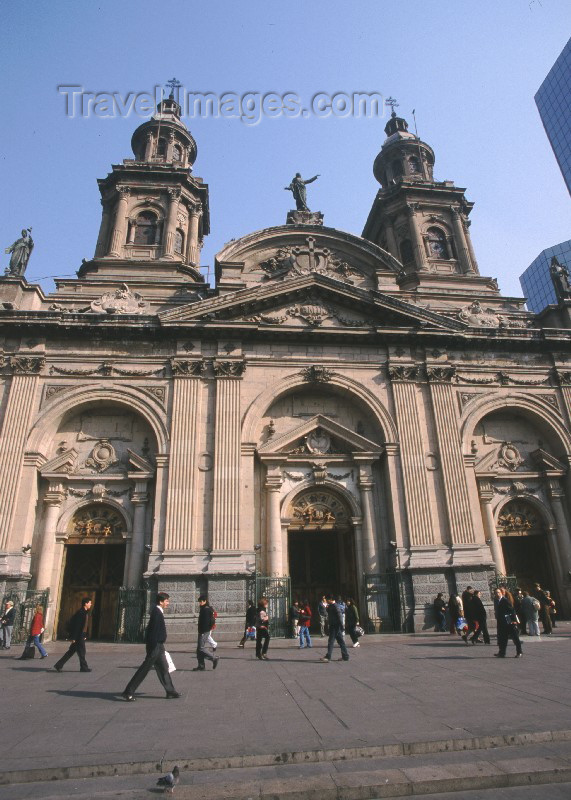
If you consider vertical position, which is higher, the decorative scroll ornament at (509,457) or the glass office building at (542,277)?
the glass office building at (542,277)

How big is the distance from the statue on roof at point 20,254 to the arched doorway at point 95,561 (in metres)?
12.6

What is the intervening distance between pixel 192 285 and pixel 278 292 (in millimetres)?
7167

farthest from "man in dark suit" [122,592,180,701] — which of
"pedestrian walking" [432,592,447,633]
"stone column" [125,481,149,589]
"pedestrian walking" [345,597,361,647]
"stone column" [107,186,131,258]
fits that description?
"stone column" [107,186,131,258]

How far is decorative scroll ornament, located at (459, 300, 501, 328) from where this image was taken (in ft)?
89.4

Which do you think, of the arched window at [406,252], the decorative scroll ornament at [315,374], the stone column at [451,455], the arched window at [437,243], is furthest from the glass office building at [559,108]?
the decorative scroll ornament at [315,374]

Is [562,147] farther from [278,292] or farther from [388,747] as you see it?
[388,747]

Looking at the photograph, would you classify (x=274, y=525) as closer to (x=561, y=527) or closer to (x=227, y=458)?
(x=227, y=458)

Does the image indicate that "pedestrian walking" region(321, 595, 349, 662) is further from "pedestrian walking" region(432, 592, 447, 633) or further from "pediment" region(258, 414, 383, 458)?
"pediment" region(258, 414, 383, 458)

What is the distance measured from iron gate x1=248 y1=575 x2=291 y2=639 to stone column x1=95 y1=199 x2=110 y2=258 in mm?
23126

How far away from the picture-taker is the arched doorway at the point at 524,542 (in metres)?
23.6

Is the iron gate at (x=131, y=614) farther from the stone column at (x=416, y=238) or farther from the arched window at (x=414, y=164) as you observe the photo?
the arched window at (x=414, y=164)

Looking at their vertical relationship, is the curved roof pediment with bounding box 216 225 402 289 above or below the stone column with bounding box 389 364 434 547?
above

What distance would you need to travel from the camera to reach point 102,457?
72.6 ft

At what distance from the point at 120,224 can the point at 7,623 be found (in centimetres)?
2426
